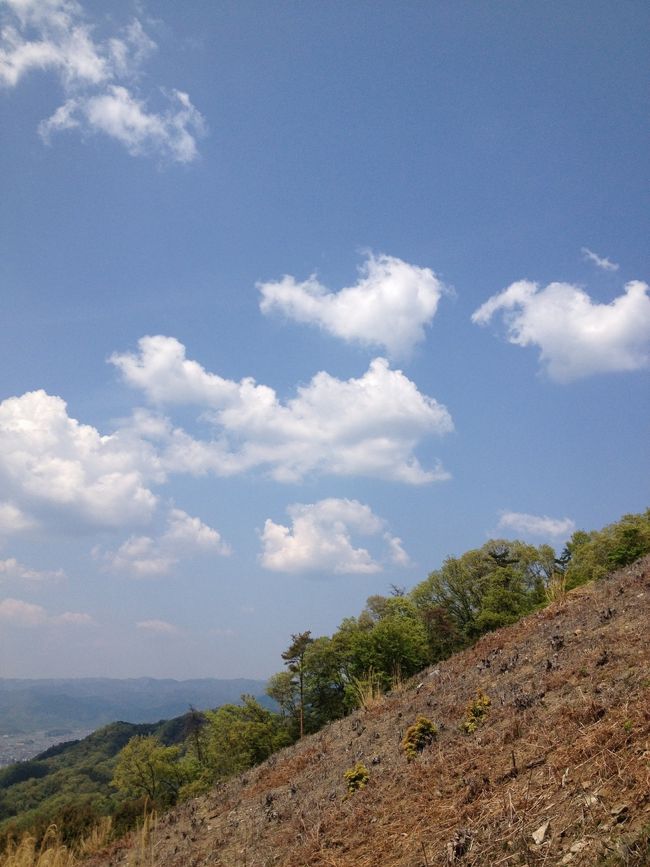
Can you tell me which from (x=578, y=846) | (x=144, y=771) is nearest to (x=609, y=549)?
(x=578, y=846)

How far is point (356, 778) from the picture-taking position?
8211mm

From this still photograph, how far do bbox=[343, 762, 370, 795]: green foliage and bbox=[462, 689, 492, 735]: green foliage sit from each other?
1.72m

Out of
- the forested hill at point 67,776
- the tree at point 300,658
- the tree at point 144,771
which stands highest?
the tree at point 300,658

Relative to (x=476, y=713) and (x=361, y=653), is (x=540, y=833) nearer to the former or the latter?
(x=476, y=713)

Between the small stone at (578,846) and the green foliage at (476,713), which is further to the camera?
the green foliage at (476,713)

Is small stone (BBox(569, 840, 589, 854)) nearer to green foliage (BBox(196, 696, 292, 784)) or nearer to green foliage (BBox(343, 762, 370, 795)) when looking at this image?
green foliage (BBox(343, 762, 370, 795))

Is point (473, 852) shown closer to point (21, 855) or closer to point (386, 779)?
point (386, 779)

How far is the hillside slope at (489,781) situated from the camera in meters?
4.22

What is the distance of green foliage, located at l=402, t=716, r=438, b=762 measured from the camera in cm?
840

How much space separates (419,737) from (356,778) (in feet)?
4.03

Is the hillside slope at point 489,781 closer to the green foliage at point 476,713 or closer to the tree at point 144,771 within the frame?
the green foliage at point 476,713

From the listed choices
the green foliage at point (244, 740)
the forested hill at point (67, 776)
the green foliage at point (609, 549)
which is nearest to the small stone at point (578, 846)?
the green foliage at point (609, 549)

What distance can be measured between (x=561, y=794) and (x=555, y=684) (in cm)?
378

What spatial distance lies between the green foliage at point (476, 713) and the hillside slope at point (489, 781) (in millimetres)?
217
